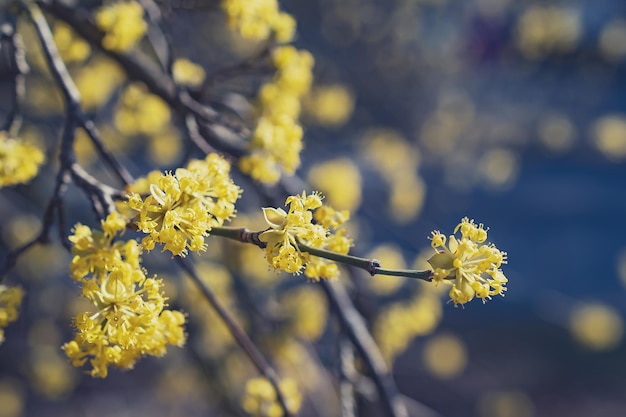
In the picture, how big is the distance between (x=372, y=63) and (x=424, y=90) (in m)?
1.28

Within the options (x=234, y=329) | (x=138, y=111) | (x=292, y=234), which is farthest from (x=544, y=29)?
(x=292, y=234)

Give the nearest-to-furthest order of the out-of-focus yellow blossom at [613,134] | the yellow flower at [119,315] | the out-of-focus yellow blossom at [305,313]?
the yellow flower at [119,315] → the out-of-focus yellow blossom at [305,313] → the out-of-focus yellow blossom at [613,134]

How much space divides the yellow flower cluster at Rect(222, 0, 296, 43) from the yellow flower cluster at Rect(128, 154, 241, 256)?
1051 millimetres

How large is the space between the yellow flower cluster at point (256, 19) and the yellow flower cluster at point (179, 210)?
3.45ft

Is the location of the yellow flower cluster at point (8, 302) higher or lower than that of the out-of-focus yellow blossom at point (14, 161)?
lower

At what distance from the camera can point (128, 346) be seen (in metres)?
1.40

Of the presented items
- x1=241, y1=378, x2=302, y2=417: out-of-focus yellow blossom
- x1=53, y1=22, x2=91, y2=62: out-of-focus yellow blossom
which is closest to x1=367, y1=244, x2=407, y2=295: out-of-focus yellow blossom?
x1=241, y1=378, x2=302, y2=417: out-of-focus yellow blossom

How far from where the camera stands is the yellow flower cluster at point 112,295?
4.48 ft

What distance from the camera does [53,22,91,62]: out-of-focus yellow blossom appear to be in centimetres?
277

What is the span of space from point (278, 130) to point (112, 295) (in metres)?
0.92

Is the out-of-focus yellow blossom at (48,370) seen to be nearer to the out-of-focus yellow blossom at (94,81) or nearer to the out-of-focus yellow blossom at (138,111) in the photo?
the out-of-focus yellow blossom at (94,81)

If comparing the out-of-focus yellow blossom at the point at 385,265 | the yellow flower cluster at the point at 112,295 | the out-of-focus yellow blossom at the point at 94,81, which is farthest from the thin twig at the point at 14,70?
the out-of-focus yellow blossom at the point at 385,265

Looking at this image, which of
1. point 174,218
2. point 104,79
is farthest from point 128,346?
point 104,79

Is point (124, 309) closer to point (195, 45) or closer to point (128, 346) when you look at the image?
point (128, 346)
